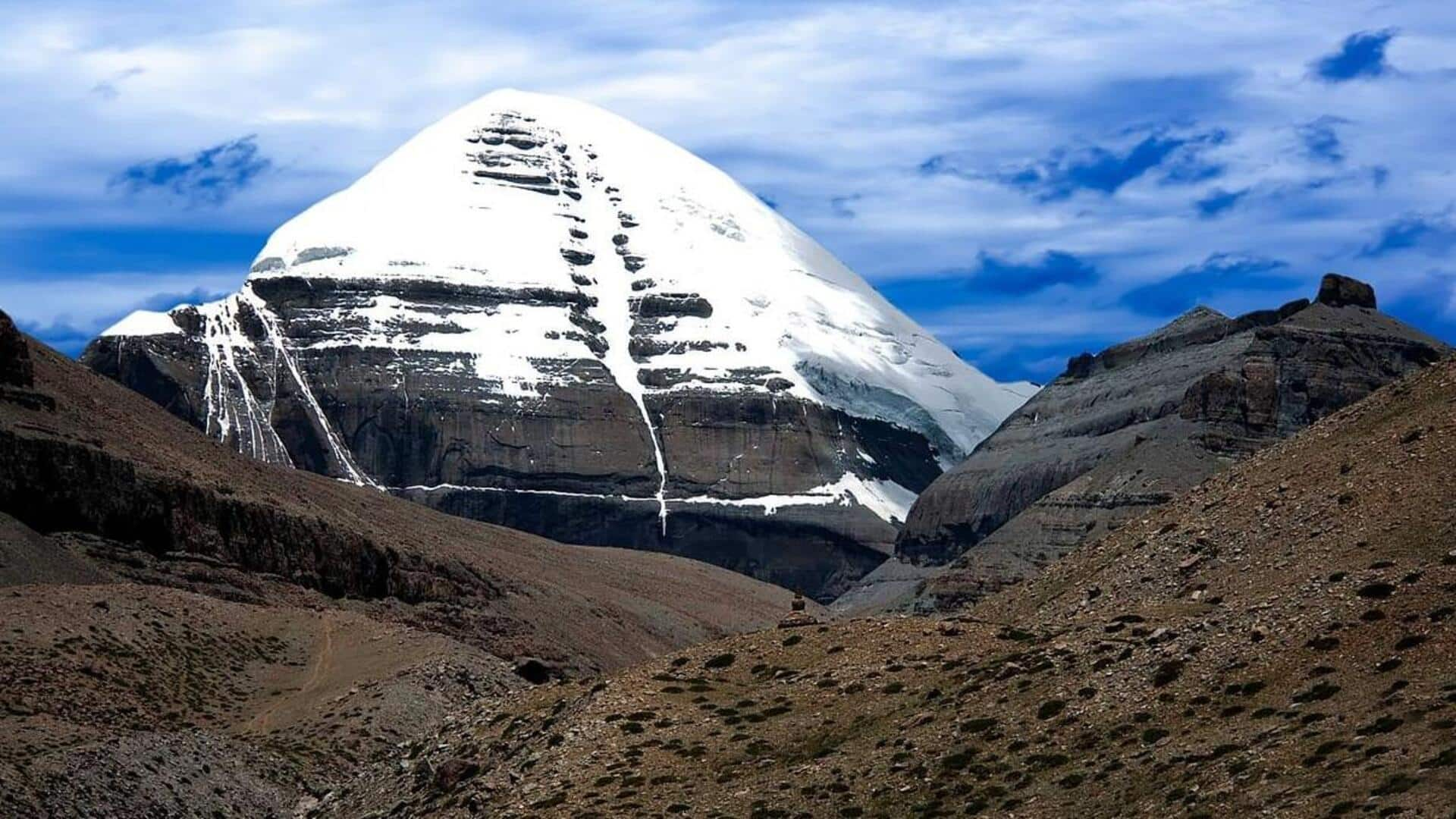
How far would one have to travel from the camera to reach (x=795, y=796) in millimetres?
66312

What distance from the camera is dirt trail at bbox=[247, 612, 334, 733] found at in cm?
11988

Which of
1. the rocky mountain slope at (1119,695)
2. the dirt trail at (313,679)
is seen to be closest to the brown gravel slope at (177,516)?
the dirt trail at (313,679)

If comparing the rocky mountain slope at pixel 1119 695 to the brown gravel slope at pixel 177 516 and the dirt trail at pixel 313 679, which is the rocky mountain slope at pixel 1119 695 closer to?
the dirt trail at pixel 313 679

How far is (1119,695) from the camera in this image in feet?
215

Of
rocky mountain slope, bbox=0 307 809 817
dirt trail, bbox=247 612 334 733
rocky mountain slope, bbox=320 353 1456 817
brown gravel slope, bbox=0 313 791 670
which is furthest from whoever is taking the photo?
brown gravel slope, bbox=0 313 791 670

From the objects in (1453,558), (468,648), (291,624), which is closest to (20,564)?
(291,624)

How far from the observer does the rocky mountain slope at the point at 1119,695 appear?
58.2 m

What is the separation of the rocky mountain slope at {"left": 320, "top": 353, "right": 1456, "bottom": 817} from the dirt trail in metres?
37.9

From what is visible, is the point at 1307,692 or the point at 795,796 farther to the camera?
the point at 795,796

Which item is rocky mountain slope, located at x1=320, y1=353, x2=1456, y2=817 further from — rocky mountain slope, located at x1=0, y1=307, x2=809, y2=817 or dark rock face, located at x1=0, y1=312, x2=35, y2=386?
dark rock face, located at x1=0, y1=312, x2=35, y2=386

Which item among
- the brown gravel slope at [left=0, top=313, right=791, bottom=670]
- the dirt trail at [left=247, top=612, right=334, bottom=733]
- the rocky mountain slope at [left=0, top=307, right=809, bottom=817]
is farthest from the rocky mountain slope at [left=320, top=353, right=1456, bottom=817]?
the brown gravel slope at [left=0, top=313, right=791, bottom=670]

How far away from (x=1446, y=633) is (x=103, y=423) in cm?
13888

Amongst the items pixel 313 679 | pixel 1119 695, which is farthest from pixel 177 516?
pixel 1119 695

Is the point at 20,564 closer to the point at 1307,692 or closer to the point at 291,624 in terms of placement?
the point at 291,624
